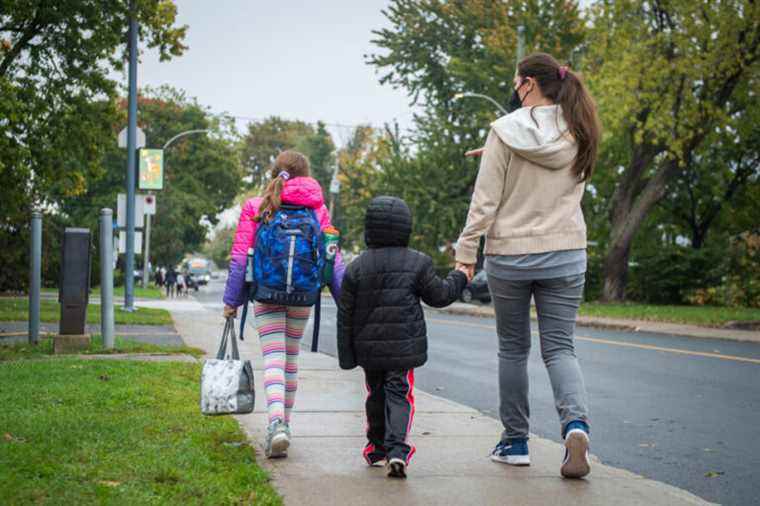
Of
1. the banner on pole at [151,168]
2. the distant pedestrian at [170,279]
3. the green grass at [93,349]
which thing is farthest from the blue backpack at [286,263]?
the distant pedestrian at [170,279]

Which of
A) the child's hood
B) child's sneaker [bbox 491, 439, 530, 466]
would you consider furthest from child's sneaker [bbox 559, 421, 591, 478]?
the child's hood

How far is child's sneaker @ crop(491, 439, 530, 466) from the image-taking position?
199 inches

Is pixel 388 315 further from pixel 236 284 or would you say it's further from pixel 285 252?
pixel 236 284

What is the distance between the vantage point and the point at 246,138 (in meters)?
88.0

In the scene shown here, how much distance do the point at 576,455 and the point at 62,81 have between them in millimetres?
16855

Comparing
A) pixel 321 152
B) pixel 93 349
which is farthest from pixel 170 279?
pixel 321 152

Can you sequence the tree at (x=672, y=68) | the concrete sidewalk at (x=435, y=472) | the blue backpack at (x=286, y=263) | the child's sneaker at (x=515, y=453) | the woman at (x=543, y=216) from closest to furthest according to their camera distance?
the concrete sidewalk at (x=435, y=472) < the woman at (x=543, y=216) < the child's sneaker at (x=515, y=453) < the blue backpack at (x=286, y=263) < the tree at (x=672, y=68)

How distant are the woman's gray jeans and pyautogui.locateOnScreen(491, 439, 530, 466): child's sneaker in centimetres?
4

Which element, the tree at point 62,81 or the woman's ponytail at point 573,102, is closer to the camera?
the woman's ponytail at point 573,102

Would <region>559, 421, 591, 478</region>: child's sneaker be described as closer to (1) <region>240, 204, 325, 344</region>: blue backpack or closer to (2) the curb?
(1) <region>240, 204, 325, 344</region>: blue backpack

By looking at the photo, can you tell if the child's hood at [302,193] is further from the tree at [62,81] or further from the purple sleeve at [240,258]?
the tree at [62,81]

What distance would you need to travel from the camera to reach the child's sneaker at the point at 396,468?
4.66 metres

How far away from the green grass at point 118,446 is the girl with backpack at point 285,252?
38 centimetres

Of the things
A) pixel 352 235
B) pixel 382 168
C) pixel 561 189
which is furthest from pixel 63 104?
pixel 352 235
